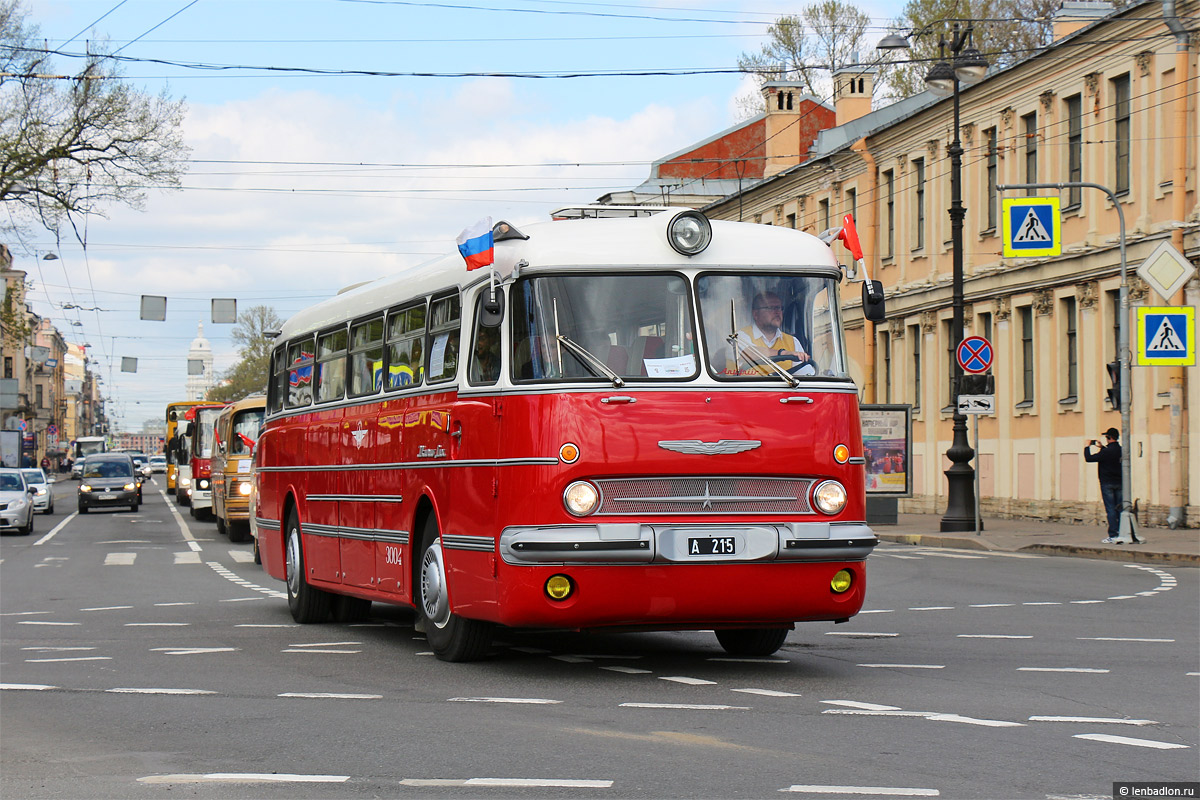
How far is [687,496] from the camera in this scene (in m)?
10.5

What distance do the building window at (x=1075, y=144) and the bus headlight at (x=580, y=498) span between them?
28326 mm

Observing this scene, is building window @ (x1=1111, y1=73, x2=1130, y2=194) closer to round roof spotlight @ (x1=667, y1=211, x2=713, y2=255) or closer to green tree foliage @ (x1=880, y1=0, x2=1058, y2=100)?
green tree foliage @ (x1=880, y1=0, x2=1058, y2=100)

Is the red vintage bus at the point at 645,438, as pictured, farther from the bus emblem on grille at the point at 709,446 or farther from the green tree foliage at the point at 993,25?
the green tree foliage at the point at 993,25

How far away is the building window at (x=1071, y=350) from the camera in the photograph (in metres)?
36.9

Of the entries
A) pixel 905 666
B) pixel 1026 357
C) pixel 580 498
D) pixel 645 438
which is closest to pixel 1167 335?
pixel 1026 357

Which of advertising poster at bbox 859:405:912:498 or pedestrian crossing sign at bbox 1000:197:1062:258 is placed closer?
pedestrian crossing sign at bbox 1000:197:1062:258

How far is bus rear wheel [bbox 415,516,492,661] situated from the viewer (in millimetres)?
11594

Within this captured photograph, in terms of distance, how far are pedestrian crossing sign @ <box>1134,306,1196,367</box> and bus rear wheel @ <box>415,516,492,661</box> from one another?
637 inches

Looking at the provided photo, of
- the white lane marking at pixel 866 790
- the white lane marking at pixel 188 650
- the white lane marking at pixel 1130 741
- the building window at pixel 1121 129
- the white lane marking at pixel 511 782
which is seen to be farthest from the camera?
the building window at pixel 1121 129

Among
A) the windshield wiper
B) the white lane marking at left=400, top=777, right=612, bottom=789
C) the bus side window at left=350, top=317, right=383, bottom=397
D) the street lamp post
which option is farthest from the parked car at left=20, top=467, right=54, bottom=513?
the white lane marking at left=400, top=777, right=612, bottom=789

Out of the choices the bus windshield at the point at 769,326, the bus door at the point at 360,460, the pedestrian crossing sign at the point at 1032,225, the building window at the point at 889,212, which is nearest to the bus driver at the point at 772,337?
the bus windshield at the point at 769,326

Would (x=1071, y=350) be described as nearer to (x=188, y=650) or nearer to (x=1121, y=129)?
(x=1121, y=129)

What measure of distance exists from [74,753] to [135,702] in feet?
5.91

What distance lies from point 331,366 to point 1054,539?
17.4 meters
